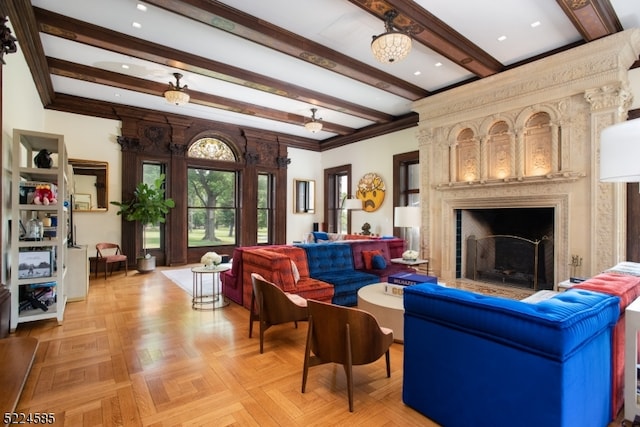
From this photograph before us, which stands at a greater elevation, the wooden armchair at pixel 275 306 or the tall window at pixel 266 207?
the tall window at pixel 266 207

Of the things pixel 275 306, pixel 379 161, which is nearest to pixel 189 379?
pixel 275 306

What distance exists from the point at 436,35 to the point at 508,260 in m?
3.86

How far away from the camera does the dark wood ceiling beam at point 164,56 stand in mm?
3755

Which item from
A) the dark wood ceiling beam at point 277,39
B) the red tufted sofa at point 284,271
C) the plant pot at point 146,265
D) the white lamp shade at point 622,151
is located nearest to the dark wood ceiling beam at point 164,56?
the dark wood ceiling beam at point 277,39

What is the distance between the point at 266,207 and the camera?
9.25 m

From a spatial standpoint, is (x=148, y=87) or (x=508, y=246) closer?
(x=508, y=246)

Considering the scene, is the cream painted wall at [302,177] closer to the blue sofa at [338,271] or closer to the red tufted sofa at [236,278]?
the blue sofa at [338,271]

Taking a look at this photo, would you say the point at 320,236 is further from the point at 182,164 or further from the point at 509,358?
the point at 509,358

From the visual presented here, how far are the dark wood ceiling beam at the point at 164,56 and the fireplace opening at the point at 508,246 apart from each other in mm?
3610

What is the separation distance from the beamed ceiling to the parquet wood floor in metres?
3.12

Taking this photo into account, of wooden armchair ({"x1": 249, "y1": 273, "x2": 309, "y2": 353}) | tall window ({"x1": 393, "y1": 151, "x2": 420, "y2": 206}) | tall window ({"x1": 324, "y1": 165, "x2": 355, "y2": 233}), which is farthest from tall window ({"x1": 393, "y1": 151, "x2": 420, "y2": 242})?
wooden armchair ({"x1": 249, "y1": 273, "x2": 309, "y2": 353})

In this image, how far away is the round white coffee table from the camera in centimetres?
300

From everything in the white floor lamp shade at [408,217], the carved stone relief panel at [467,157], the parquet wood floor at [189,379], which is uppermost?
the carved stone relief panel at [467,157]

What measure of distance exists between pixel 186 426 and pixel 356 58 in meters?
4.78
